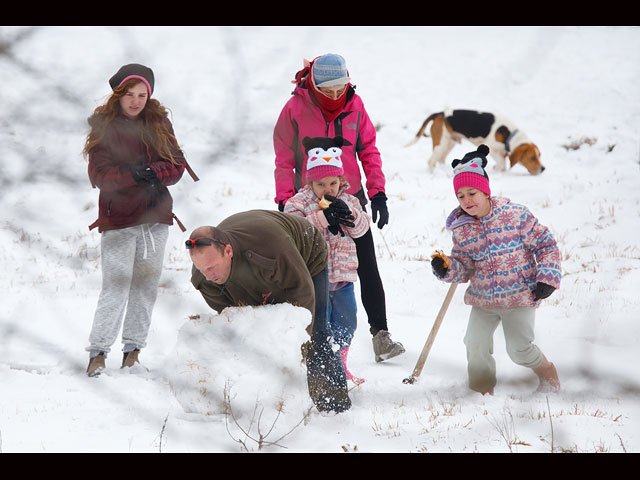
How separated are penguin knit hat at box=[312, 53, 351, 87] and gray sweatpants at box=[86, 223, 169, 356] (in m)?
1.37

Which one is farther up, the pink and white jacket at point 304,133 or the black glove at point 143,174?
the pink and white jacket at point 304,133

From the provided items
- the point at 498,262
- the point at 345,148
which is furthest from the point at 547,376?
the point at 345,148

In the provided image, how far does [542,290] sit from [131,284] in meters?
2.39

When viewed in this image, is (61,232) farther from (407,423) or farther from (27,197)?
(407,423)

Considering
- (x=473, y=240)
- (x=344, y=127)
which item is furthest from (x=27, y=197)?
(x=344, y=127)

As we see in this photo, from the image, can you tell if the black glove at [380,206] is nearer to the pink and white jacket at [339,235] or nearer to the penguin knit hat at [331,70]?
the pink and white jacket at [339,235]

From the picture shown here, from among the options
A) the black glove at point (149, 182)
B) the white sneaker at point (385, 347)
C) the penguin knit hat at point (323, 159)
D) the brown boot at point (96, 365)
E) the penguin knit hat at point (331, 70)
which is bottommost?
the brown boot at point (96, 365)

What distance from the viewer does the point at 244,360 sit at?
10.5 ft

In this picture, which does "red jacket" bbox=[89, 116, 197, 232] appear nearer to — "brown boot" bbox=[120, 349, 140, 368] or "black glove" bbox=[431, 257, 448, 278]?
"brown boot" bbox=[120, 349, 140, 368]

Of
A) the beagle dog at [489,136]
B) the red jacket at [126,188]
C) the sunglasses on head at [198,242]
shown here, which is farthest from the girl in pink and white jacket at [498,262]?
the beagle dog at [489,136]

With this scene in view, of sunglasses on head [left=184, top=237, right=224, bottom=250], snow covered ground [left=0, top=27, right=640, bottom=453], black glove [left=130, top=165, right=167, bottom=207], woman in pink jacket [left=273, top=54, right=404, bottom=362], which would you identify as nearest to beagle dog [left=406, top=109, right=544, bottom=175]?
snow covered ground [left=0, top=27, right=640, bottom=453]

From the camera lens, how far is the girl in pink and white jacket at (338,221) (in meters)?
3.88

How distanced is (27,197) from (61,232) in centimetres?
10

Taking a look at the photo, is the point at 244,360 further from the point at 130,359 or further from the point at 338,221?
the point at 130,359
